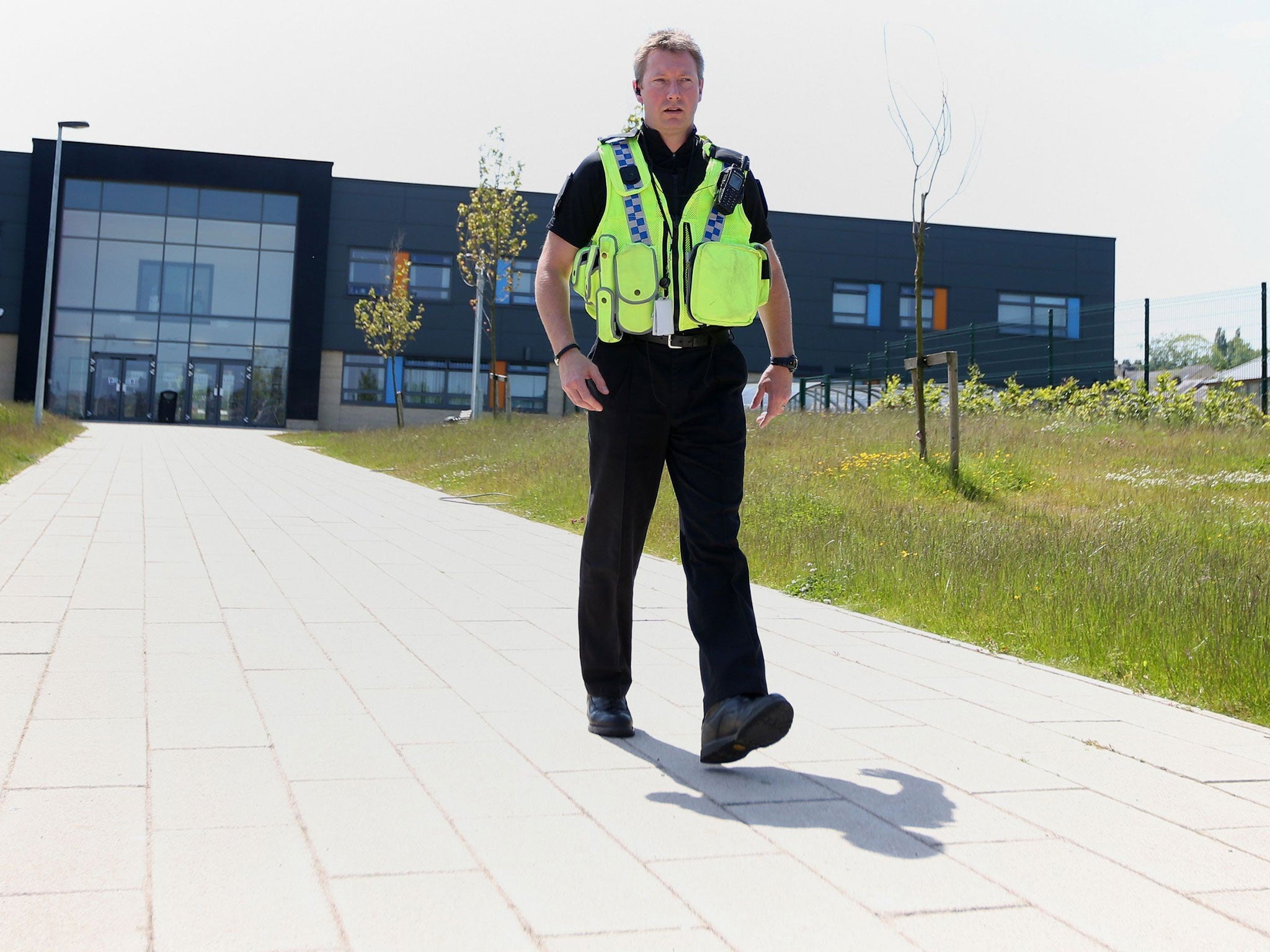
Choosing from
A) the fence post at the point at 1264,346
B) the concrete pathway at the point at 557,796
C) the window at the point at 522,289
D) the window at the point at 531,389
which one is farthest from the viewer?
the window at the point at 531,389

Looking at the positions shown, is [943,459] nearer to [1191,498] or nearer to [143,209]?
[1191,498]

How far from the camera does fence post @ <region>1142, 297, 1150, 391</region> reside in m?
21.4

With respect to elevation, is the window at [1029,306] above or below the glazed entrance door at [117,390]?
above

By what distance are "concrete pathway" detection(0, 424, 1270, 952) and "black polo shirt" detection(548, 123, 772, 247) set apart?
5.18 feet

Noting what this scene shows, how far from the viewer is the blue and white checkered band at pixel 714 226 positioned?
3.60 m

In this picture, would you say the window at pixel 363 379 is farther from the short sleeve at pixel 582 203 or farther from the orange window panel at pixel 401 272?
the short sleeve at pixel 582 203

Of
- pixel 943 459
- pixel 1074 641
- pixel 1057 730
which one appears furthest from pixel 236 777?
pixel 943 459

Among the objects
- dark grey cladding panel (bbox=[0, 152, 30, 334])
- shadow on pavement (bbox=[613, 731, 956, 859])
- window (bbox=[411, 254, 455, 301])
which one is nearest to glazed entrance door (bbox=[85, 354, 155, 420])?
dark grey cladding panel (bbox=[0, 152, 30, 334])

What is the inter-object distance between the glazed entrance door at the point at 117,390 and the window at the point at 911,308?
28233 mm

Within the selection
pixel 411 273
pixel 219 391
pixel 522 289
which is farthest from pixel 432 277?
pixel 219 391

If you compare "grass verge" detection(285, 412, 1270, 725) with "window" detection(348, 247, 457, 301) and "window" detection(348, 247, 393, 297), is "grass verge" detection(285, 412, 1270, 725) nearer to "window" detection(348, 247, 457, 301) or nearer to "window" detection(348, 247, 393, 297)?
"window" detection(348, 247, 457, 301)

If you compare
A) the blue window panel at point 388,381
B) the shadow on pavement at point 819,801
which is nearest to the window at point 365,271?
the blue window panel at point 388,381

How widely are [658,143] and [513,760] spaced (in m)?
1.88

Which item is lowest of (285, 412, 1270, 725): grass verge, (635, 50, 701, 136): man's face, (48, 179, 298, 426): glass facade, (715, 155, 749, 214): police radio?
(285, 412, 1270, 725): grass verge
